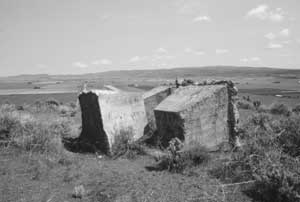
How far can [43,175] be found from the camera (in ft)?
16.5

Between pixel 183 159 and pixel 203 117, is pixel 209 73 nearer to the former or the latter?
pixel 203 117

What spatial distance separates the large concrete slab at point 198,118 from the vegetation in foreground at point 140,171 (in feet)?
1.99

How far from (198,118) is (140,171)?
78.2 inches

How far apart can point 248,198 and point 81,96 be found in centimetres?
528

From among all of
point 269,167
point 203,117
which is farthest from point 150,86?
point 269,167

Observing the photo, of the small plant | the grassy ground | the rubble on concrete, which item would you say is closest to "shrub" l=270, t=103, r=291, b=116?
the rubble on concrete

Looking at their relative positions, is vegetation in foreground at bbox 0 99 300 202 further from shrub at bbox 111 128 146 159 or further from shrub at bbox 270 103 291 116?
shrub at bbox 270 103 291 116

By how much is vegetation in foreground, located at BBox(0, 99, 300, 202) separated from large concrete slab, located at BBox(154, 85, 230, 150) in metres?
0.61

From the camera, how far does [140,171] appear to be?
17.1 feet

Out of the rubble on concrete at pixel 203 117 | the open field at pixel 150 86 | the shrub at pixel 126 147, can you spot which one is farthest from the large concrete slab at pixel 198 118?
the open field at pixel 150 86

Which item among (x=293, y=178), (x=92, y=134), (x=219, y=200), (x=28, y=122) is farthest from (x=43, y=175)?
(x=293, y=178)

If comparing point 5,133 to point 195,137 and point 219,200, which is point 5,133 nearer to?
point 195,137

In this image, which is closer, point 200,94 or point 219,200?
point 219,200

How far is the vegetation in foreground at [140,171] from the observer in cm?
400
